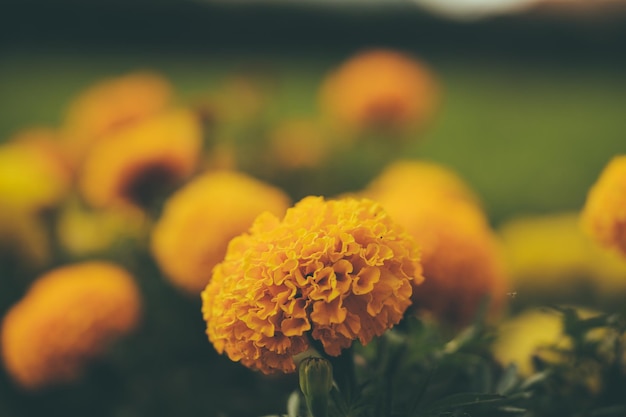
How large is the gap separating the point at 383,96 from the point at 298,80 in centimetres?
421

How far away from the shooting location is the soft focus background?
5.08ft

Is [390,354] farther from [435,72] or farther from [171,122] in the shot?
[435,72]

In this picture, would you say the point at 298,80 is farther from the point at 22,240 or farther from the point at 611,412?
the point at 611,412

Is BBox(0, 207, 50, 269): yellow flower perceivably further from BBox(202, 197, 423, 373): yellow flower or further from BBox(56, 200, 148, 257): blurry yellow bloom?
BBox(202, 197, 423, 373): yellow flower

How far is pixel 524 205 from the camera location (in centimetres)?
A: 335

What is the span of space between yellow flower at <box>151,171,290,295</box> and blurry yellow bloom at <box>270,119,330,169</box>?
103cm

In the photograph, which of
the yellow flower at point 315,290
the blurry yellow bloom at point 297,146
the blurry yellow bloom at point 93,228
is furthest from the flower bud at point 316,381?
the blurry yellow bloom at point 297,146

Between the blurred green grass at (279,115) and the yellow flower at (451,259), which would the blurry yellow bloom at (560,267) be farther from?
the yellow flower at (451,259)

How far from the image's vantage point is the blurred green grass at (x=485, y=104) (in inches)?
139

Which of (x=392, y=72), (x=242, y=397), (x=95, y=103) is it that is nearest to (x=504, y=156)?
(x=392, y=72)

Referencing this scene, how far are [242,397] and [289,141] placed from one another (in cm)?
161

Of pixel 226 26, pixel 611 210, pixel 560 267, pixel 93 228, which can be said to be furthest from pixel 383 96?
pixel 226 26

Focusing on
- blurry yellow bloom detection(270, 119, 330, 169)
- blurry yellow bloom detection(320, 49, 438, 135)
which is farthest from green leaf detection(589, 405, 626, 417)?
blurry yellow bloom detection(320, 49, 438, 135)

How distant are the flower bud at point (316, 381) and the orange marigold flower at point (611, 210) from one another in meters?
0.46
